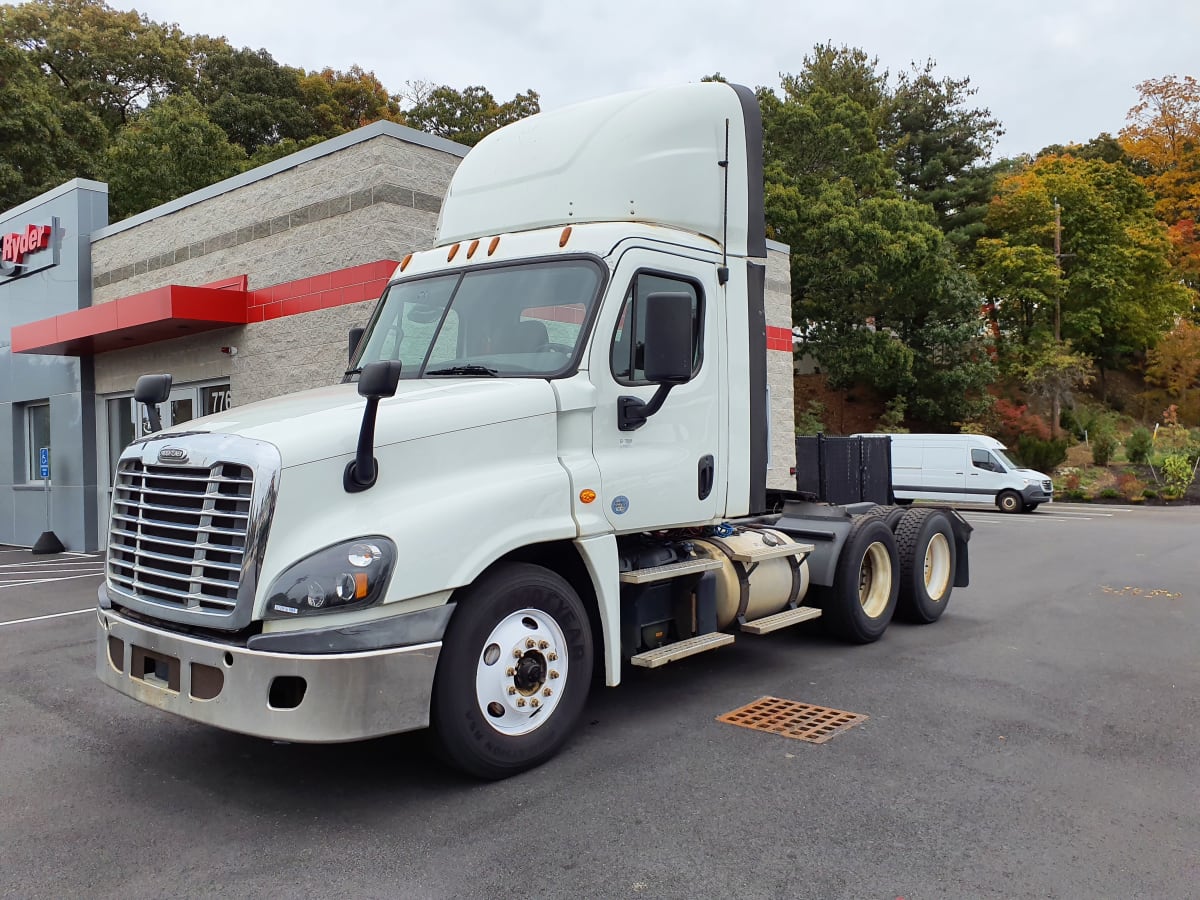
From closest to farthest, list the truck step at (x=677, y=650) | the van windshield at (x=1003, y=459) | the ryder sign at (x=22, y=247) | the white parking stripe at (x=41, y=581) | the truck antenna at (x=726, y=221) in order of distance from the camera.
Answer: the truck step at (x=677, y=650) → the truck antenna at (x=726, y=221) → the white parking stripe at (x=41, y=581) → the ryder sign at (x=22, y=247) → the van windshield at (x=1003, y=459)

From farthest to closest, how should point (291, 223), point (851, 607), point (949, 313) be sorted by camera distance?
point (949, 313), point (291, 223), point (851, 607)

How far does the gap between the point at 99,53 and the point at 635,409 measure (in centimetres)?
4171

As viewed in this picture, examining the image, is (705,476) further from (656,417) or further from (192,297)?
(192,297)

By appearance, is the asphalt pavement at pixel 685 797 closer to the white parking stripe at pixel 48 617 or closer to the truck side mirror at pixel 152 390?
the truck side mirror at pixel 152 390

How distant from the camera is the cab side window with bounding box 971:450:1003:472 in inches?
1015

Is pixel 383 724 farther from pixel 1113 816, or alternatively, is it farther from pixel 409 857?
pixel 1113 816

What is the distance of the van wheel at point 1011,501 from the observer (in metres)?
25.2

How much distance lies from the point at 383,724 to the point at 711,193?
394cm

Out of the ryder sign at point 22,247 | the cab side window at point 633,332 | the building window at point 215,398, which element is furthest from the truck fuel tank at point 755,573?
the ryder sign at point 22,247

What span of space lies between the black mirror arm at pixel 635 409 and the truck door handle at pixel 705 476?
706mm

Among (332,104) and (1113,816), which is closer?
(1113,816)


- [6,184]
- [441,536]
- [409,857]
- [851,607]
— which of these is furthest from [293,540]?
[6,184]

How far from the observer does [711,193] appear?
20.2 ft

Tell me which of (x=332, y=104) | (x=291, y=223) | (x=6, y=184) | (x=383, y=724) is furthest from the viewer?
(x=332, y=104)
